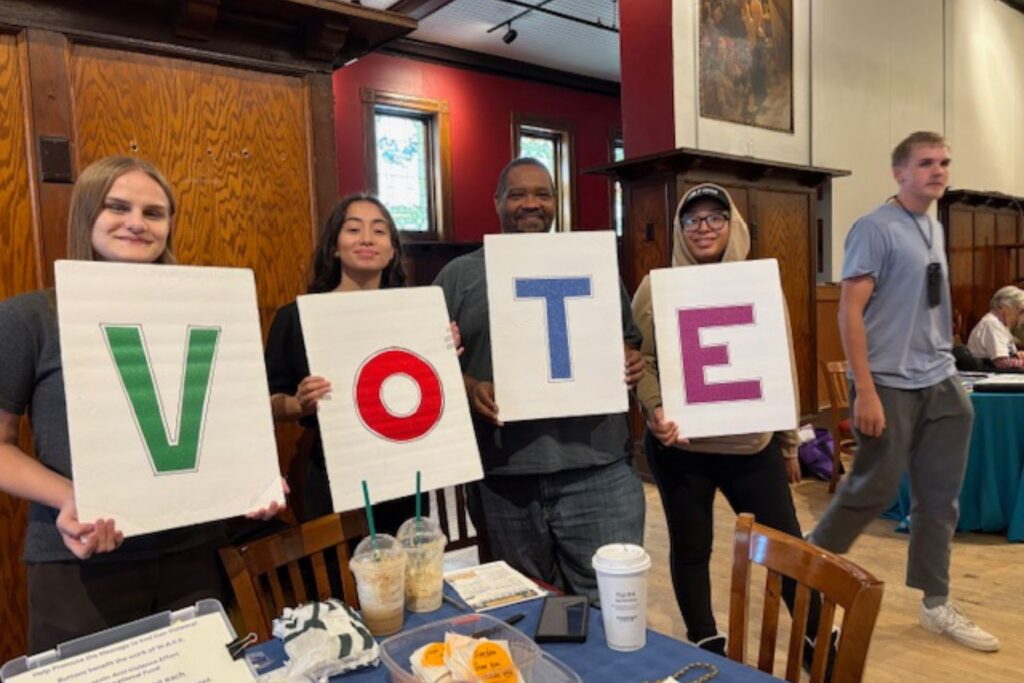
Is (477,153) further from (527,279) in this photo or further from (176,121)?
(527,279)

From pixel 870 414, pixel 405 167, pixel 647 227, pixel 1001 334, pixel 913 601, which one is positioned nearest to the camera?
pixel 870 414

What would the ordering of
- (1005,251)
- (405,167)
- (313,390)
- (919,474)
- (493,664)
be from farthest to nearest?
(1005,251) < (405,167) < (919,474) < (313,390) < (493,664)

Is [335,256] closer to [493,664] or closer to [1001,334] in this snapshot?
[493,664]

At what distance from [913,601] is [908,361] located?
1.09m

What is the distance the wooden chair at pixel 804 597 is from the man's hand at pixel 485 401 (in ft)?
1.85

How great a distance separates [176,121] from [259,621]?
138cm

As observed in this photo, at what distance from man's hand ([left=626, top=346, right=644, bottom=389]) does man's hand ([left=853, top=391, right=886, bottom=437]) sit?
101 cm

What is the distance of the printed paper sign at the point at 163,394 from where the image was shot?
1066 millimetres

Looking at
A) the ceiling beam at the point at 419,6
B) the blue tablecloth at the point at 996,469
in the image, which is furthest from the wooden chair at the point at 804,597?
the ceiling beam at the point at 419,6

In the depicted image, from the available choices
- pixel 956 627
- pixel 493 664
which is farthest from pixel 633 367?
pixel 956 627

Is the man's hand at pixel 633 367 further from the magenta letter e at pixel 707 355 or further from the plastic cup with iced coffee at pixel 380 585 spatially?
the plastic cup with iced coffee at pixel 380 585

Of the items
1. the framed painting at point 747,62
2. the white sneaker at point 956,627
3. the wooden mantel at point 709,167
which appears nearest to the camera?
the white sneaker at point 956,627

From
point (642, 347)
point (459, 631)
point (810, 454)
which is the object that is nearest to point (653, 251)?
point (810, 454)

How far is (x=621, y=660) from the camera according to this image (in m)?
1.03
